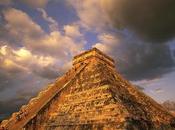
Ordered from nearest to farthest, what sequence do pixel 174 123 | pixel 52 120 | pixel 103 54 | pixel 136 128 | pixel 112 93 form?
pixel 136 128
pixel 112 93
pixel 52 120
pixel 174 123
pixel 103 54

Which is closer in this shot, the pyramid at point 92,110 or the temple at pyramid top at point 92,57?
the pyramid at point 92,110

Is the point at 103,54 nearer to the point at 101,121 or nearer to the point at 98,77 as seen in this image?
the point at 98,77

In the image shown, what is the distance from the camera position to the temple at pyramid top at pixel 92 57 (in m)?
19.0

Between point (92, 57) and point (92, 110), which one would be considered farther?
point (92, 57)

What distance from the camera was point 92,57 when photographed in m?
18.9

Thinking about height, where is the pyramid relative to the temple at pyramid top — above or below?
below

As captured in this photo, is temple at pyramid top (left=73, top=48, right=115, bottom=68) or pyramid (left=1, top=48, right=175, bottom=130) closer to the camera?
pyramid (left=1, top=48, right=175, bottom=130)

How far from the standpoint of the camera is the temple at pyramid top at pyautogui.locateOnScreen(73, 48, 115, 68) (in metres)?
19.0

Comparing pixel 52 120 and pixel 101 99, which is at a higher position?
pixel 101 99

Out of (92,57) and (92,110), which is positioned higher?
(92,57)

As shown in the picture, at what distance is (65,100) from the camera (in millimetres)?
14680

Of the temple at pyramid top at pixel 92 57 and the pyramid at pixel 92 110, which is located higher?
the temple at pyramid top at pixel 92 57

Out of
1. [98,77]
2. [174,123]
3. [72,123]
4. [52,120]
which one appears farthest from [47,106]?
[174,123]

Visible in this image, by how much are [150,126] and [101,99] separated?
10.3 ft
